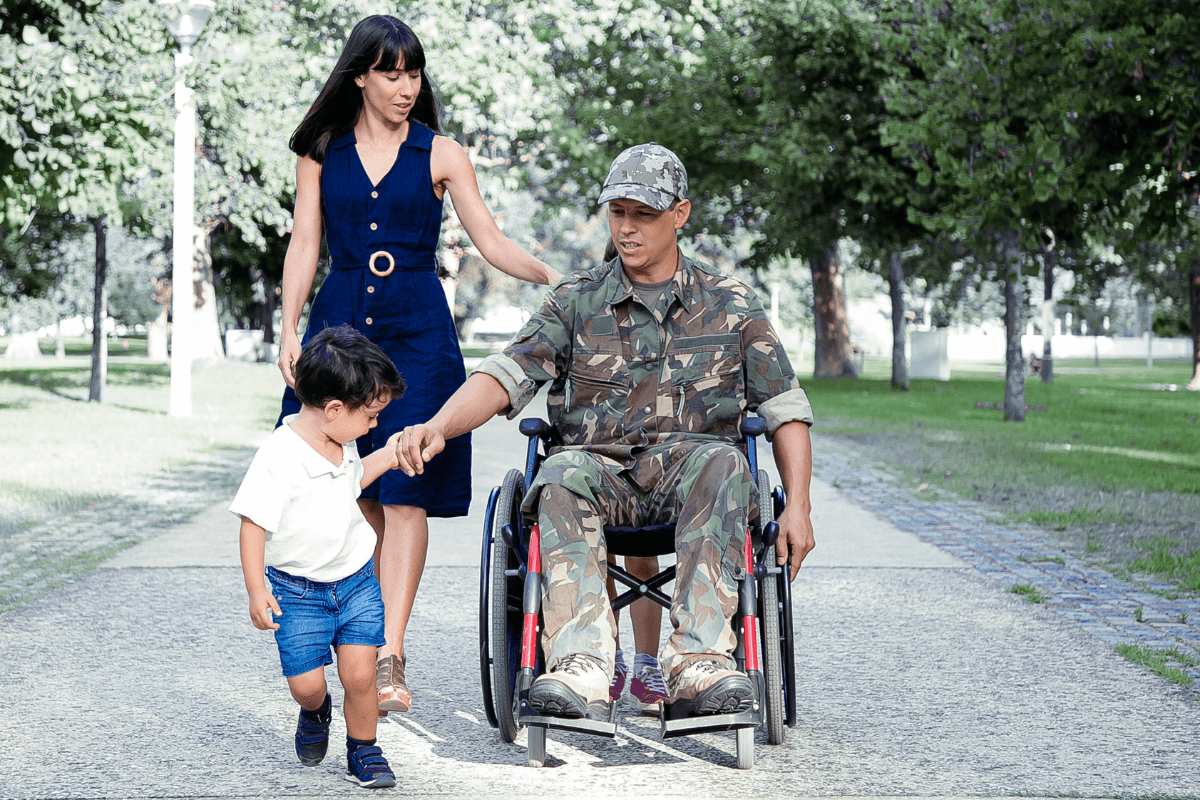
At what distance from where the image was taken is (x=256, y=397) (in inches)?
834

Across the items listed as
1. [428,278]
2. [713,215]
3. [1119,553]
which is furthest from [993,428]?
[713,215]

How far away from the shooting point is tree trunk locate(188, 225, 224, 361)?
32.6m

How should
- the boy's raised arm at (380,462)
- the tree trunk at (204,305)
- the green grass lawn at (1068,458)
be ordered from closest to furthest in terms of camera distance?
the boy's raised arm at (380,462)
the green grass lawn at (1068,458)
the tree trunk at (204,305)

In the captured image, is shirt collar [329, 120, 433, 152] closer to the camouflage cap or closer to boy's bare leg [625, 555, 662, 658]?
the camouflage cap

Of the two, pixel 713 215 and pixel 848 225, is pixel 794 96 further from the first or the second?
pixel 713 215

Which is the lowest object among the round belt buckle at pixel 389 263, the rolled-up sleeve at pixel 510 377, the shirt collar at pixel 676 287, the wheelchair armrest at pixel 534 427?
the wheelchair armrest at pixel 534 427

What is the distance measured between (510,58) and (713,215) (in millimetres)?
7786

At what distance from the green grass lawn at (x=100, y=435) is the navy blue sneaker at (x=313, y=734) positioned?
4724 millimetres

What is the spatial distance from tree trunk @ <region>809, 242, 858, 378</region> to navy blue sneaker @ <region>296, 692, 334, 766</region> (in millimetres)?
28788

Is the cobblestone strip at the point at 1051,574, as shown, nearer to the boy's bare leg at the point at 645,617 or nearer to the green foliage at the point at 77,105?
the boy's bare leg at the point at 645,617

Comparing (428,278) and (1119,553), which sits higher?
(428,278)

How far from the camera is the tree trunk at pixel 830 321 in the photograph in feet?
105

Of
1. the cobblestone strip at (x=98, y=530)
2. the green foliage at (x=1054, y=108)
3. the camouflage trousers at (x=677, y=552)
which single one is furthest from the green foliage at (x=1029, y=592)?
the green foliage at (x=1054, y=108)

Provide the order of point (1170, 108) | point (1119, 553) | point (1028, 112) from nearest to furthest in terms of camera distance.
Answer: point (1119, 553)
point (1170, 108)
point (1028, 112)
